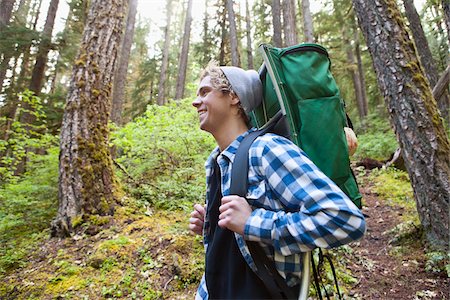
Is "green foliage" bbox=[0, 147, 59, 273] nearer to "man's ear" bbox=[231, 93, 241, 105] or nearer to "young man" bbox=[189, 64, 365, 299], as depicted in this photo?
"young man" bbox=[189, 64, 365, 299]

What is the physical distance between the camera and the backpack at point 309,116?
150cm

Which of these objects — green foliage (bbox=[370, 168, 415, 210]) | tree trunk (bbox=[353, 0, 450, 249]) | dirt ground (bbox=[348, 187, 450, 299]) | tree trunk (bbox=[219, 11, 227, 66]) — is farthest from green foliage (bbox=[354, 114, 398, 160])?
tree trunk (bbox=[219, 11, 227, 66])

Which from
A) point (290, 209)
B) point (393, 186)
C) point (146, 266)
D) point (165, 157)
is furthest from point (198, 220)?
point (393, 186)

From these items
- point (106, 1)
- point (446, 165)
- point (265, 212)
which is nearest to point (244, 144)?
point (265, 212)

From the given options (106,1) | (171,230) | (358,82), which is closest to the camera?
(171,230)

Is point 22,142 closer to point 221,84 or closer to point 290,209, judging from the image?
point 221,84

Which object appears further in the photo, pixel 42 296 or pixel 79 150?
pixel 79 150

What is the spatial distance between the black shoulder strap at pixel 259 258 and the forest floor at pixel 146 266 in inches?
102

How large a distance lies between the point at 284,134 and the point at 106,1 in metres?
5.55

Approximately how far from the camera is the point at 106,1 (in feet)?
18.5

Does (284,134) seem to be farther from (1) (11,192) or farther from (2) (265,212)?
(1) (11,192)

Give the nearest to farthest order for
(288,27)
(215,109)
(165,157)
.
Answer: (215,109) < (165,157) < (288,27)

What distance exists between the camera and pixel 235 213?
135 cm

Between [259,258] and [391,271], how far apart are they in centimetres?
389
